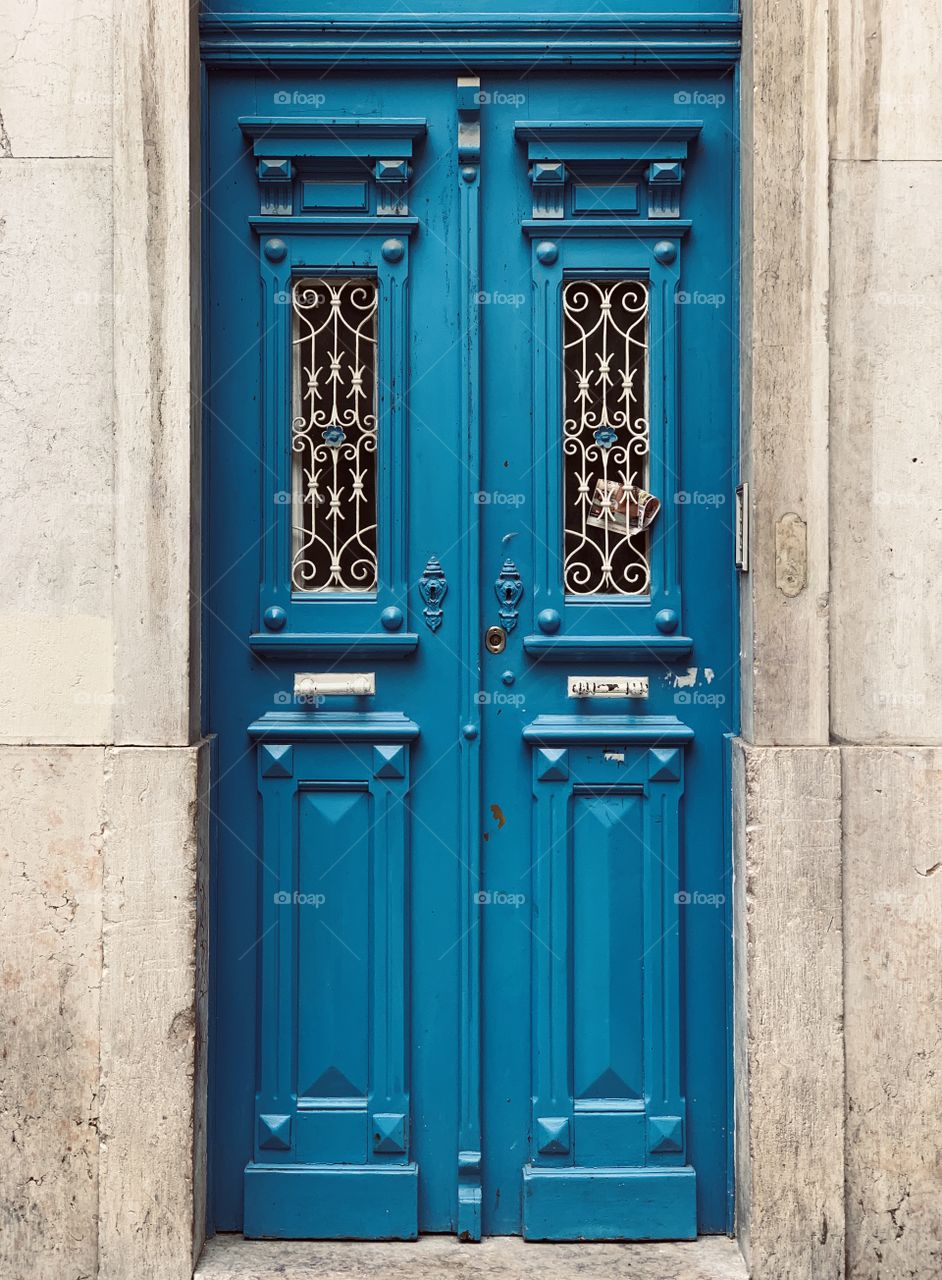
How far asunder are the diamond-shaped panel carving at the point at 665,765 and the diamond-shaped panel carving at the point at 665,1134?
102cm

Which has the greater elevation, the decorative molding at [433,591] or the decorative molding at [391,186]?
the decorative molding at [391,186]

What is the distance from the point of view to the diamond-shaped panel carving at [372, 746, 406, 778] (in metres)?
3.86

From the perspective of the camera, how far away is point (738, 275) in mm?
3846

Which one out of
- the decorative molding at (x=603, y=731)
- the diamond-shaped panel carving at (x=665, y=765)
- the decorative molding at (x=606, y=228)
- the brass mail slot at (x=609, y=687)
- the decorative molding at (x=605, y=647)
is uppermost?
the decorative molding at (x=606, y=228)

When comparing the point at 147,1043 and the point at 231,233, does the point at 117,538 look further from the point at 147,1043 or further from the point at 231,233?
the point at 147,1043

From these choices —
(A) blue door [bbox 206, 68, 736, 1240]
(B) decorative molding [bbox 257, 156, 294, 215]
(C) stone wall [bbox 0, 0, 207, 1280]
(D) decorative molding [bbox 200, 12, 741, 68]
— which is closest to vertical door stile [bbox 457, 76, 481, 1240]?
(A) blue door [bbox 206, 68, 736, 1240]

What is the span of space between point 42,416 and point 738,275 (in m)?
2.10

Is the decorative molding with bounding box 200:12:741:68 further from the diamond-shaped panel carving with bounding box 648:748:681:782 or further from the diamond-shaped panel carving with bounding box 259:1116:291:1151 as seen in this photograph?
the diamond-shaped panel carving with bounding box 259:1116:291:1151

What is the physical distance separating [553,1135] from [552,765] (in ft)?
3.62

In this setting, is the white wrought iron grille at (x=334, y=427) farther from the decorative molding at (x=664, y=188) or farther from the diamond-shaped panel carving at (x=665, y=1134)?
the diamond-shaped panel carving at (x=665, y=1134)

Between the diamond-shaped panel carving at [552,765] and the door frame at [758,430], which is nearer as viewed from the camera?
the door frame at [758,430]

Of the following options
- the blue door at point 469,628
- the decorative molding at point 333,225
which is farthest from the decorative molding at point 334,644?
the decorative molding at point 333,225

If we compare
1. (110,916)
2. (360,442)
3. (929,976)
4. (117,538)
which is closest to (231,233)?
(360,442)

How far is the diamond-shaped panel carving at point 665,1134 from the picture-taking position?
12.5ft
